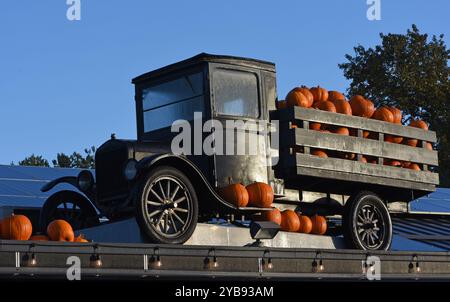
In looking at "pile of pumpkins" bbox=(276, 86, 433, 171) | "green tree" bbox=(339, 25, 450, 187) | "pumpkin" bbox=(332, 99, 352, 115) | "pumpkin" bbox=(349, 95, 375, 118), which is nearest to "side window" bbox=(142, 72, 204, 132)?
"pile of pumpkins" bbox=(276, 86, 433, 171)

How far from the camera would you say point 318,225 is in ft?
42.4

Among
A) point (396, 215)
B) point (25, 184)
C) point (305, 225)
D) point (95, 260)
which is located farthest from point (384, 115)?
point (25, 184)

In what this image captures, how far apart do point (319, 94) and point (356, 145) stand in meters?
0.87

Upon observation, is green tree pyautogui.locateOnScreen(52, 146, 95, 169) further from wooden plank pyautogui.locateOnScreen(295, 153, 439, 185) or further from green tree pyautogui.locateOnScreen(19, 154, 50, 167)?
wooden plank pyautogui.locateOnScreen(295, 153, 439, 185)

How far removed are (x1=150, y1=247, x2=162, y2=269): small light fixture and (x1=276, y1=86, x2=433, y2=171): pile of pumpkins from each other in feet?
10.8

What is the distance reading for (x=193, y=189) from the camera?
37.5 feet

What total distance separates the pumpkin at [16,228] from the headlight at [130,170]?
136 cm

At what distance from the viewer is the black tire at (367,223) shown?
12867 millimetres

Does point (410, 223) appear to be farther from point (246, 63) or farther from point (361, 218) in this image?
point (246, 63)

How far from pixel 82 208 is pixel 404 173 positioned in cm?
425

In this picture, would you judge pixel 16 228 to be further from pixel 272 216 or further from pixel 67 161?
pixel 67 161

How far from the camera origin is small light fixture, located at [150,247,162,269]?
9859 mm

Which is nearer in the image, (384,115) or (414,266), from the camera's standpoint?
(414,266)
